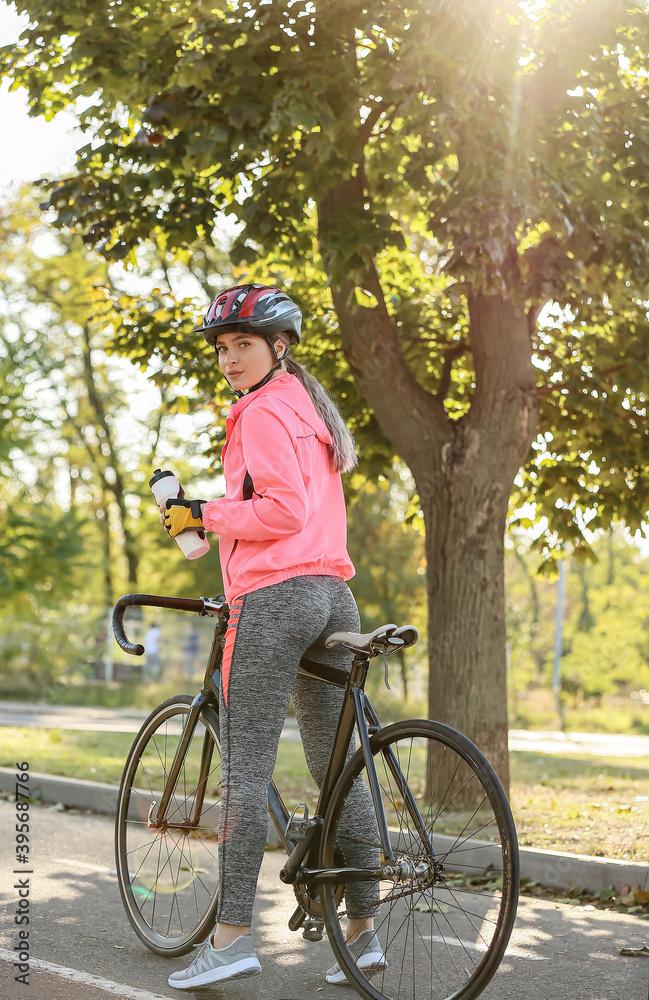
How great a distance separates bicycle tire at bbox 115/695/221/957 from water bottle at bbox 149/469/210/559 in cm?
75

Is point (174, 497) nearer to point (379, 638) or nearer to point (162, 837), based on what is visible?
point (379, 638)

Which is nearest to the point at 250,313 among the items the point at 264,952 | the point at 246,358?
the point at 246,358

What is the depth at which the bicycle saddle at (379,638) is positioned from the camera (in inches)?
126

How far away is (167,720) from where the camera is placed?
3.95 m

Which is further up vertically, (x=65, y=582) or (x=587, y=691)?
(x=65, y=582)

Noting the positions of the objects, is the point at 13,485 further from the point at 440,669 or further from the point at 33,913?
the point at 33,913

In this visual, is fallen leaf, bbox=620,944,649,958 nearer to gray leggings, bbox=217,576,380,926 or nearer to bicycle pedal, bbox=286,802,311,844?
gray leggings, bbox=217,576,380,926

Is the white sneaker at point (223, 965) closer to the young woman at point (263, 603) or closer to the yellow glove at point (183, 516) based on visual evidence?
the young woman at point (263, 603)

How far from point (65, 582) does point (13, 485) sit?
242 centimetres

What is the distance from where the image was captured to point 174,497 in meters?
3.38

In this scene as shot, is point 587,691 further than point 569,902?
Yes

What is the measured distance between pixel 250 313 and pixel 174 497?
64 cm

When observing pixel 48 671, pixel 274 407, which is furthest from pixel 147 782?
pixel 48 671

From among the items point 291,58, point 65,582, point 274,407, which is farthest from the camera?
point 65,582
